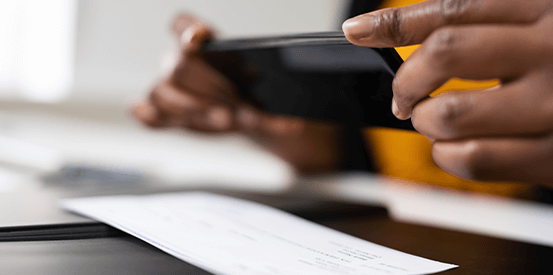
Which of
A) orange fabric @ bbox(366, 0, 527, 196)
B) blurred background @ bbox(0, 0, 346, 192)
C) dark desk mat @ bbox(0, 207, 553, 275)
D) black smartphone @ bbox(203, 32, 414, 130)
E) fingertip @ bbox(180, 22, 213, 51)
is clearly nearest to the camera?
dark desk mat @ bbox(0, 207, 553, 275)

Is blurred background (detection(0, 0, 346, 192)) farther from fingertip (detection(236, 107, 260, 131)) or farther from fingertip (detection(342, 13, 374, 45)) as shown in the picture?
fingertip (detection(342, 13, 374, 45))

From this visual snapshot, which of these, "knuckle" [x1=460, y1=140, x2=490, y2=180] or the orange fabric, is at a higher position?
the orange fabric

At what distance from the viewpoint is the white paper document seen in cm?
27

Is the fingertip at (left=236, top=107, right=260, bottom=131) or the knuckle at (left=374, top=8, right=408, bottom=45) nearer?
the knuckle at (left=374, top=8, right=408, bottom=45)

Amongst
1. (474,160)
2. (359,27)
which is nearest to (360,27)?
(359,27)

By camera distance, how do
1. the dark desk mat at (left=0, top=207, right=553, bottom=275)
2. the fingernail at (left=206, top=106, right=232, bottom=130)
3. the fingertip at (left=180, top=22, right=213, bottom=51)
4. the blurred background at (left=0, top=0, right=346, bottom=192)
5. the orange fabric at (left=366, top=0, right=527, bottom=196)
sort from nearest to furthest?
the dark desk mat at (left=0, top=207, right=553, bottom=275), the fingertip at (left=180, top=22, right=213, bottom=51), the fingernail at (left=206, top=106, right=232, bottom=130), the orange fabric at (left=366, top=0, right=527, bottom=196), the blurred background at (left=0, top=0, right=346, bottom=192)

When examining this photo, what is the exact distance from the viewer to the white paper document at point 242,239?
0.88 feet

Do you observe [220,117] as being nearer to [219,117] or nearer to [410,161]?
[219,117]

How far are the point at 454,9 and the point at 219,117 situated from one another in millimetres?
553

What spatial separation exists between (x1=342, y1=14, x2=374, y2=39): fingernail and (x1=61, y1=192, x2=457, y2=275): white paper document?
0.15 meters

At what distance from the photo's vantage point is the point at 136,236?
316mm

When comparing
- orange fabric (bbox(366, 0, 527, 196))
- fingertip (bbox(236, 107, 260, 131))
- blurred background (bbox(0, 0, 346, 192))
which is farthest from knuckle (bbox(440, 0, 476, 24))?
blurred background (bbox(0, 0, 346, 192))

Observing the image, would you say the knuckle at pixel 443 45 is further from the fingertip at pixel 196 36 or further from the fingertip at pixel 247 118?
the fingertip at pixel 247 118

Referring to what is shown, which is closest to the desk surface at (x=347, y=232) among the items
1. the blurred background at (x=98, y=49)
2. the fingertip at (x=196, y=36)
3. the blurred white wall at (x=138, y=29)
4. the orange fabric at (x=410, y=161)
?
the fingertip at (x=196, y=36)
